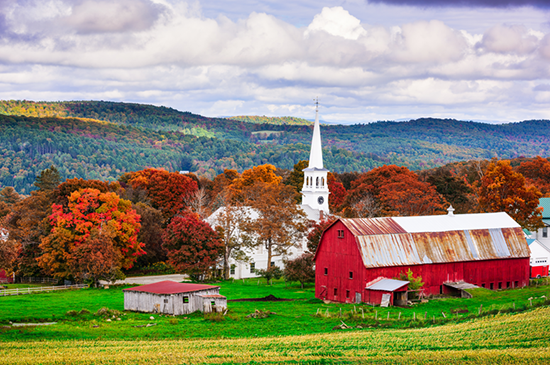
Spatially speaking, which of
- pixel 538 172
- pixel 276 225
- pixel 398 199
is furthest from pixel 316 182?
pixel 538 172

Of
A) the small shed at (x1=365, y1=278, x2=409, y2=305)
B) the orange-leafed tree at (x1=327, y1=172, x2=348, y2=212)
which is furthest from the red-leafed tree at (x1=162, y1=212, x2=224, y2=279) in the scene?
the orange-leafed tree at (x1=327, y1=172, x2=348, y2=212)

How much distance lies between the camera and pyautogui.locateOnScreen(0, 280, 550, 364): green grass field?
24.3 m

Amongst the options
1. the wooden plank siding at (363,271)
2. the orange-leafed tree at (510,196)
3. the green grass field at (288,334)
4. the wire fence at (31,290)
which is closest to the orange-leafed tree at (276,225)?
the wooden plank siding at (363,271)

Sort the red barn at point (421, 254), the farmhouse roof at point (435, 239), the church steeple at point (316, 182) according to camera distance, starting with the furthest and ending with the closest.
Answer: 1. the church steeple at point (316, 182)
2. the farmhouse roof at point (435, 239)
3. the red barn at point (421, 254)

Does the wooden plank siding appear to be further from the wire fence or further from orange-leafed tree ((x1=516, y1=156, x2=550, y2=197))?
orange-leafed tree ((x1=516, y1=156, x2=550, y2=197))

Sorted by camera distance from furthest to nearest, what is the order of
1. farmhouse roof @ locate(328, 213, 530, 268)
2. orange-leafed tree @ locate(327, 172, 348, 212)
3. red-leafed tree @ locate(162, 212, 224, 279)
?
orange-leafed tree @ locate(327, 172, 348, 212) < red-leafed tree @ locate(162, 212, 224, 279) < farmhouse roof @ locate(328, 213, 530, 268)

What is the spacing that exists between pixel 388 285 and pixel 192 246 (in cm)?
2180

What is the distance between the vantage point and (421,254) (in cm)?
4978

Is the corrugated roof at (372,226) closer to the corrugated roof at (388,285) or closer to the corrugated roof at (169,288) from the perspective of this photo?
the corrugated roof at (388,285)

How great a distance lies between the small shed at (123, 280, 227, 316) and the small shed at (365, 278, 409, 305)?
1170 centimetres

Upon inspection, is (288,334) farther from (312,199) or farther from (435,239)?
(312,199)

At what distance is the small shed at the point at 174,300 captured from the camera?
1574 inches

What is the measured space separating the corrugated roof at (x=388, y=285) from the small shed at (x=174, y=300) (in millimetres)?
11963

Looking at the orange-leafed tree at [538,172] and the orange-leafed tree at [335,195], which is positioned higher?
the orange-leafed tree at [538,172]
